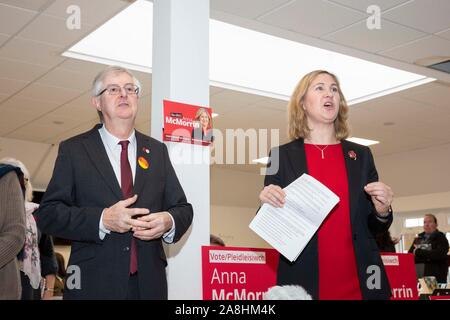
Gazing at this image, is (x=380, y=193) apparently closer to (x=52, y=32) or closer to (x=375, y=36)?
(x=375, y=36)

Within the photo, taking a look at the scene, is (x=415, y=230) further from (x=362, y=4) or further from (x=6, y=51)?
(x=6, y=51)

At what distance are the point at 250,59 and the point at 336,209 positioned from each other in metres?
4.38

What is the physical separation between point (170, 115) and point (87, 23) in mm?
2537

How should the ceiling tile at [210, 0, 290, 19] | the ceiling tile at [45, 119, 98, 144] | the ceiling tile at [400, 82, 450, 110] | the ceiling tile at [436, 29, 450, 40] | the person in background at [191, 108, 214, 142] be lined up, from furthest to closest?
the ceiling tile at [45, 119, 98, 144] < the ceiling tile at [400, 82, 450, 110] < the ceiling tile at [436, 29, 450, 40] < the ceiling tile at [210, 0, 290, 19] < the person in background at [191, 108, 214, 142]

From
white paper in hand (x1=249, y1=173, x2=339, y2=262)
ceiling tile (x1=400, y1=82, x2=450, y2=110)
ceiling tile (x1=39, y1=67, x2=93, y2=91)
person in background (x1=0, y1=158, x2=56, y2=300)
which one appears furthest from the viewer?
ceiling tile (x1=400, y1=82, x2=450, y2=110)

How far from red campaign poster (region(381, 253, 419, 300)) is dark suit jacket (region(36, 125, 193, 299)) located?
4.63ft

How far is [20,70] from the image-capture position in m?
6.35

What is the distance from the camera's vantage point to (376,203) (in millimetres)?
1942

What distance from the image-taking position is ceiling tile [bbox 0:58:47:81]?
20.1 ft

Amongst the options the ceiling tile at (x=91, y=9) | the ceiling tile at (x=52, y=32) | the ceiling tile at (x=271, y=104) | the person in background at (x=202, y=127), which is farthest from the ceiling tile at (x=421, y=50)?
the person in background at (x=202, y=127)

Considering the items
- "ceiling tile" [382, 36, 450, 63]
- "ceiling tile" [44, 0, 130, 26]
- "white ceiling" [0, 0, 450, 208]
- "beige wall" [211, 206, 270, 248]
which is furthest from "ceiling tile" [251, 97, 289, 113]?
"beige wall" [211, 206, 270, 248]

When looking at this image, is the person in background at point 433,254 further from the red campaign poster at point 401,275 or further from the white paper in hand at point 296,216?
the white paper in hand at point 296,216

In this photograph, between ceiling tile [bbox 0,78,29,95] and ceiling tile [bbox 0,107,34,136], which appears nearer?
ceiling tile [bbox 0,78,29,95]

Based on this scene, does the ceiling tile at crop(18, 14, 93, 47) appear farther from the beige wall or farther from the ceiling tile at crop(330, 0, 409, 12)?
the beige wall
